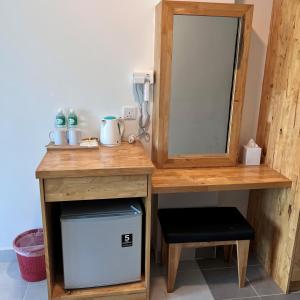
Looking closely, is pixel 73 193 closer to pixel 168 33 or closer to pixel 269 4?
pixel 168 33

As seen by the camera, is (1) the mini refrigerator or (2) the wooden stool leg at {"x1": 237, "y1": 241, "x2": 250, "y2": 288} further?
Answer: (2) the wooden stool leg at {"x1": 237, "y1": 241, "x2": 250, "y2": 288}

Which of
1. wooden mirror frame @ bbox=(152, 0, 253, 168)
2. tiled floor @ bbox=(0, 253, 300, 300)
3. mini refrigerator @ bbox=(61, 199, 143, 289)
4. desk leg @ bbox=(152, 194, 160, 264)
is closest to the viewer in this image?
mini refrigerator @ bbox=(61, 199, 143, 289)

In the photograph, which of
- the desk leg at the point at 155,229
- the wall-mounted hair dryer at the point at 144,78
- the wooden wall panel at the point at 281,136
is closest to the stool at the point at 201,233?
the desk leg at the point at 155,229

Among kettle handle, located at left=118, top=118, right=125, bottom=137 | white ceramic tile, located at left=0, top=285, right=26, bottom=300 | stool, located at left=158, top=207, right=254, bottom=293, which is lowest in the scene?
white ceramic tile, located at left=0, top=285, right=26, bottom=300

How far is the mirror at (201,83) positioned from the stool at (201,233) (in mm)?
415

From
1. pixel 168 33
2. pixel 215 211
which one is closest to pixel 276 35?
pixel 168 33

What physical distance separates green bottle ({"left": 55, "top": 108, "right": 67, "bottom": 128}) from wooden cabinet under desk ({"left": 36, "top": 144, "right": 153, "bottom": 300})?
195mm

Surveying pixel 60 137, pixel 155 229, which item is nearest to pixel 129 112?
pixel 60 137

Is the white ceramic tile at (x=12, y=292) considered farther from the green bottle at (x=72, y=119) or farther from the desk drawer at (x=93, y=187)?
the green bottle at (x=72, y=119)

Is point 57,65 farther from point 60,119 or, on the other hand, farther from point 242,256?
point 242,256

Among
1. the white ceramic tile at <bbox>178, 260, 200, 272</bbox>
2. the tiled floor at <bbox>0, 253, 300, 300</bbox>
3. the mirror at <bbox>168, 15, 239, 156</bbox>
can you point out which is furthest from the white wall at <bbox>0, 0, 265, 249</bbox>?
the white ceramic tile at <bbox>178, 260, 200, 272</bbox>

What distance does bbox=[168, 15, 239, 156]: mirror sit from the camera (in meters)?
1.92

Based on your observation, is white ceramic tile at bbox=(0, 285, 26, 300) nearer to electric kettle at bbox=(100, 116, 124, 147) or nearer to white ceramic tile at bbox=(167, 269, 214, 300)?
white ceramic tile at bbox=(167, 269, 214, 300)

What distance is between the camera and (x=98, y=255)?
1750 millimetres
